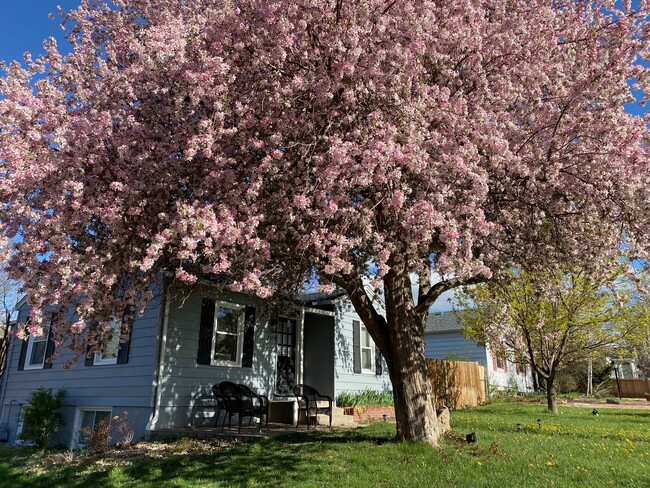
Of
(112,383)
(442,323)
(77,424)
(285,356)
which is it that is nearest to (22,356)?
(77,424)

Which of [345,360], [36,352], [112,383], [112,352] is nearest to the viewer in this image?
[112,383]

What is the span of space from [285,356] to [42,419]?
20.0ft

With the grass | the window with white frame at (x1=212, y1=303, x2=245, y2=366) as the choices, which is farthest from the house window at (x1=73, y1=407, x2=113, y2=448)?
the window with white frame at (x1=212, y1=303, x2=245, y2=366)

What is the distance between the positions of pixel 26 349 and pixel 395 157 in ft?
44.5

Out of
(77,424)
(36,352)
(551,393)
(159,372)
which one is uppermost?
(36,352)

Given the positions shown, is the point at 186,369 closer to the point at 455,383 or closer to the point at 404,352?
the point at 404,352

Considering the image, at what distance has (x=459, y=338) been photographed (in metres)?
26.8

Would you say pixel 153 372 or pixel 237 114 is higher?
pixel 237 114

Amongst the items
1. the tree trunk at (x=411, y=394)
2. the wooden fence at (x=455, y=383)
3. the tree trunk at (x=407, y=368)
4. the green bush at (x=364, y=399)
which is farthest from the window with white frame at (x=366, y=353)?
the tree trunk at (x=411, y=394)

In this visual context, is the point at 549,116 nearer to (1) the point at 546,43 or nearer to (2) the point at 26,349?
(1) the point at 546,43

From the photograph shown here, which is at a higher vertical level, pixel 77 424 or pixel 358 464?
pixel 77 424

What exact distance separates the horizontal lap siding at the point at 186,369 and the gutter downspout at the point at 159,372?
8 centimetres

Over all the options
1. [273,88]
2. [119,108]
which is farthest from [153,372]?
[273,88]

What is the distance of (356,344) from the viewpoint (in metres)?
15.7
